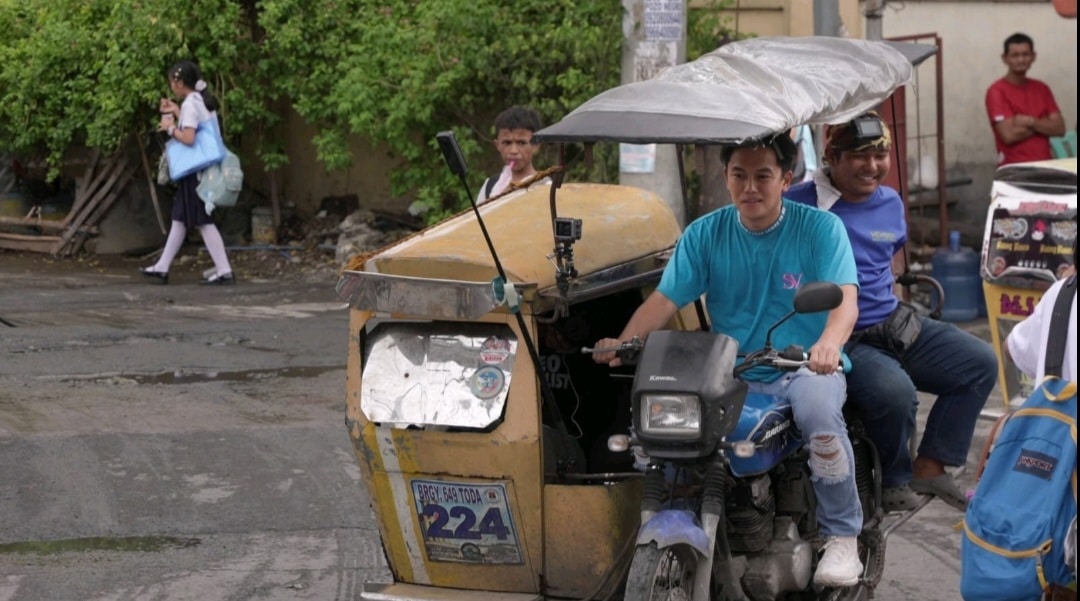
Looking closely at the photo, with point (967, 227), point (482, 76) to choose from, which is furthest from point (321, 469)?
point (967, 227)

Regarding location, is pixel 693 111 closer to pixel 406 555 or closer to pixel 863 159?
pixel 863 159

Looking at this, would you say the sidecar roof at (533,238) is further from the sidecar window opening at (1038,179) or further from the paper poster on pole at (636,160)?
the paper poster on pole at (636,160)

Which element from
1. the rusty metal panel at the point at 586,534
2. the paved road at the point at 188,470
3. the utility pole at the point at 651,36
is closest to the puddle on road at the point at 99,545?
the paved road at the point at 188,470

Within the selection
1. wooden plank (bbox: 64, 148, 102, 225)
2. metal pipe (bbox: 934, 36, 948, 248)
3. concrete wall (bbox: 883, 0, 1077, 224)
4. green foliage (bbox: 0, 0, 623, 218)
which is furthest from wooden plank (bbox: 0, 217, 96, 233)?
metal pipe (bbox: 934, 36, 948, 248)

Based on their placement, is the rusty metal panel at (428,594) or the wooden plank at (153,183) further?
the wooden plank at (153,183)

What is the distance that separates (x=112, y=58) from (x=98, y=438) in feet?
19.6

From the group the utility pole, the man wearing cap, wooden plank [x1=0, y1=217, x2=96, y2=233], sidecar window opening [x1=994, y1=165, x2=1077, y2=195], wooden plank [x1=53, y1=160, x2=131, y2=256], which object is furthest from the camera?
wooden plank [x1=0, y1=217, x2=96, y2=233]

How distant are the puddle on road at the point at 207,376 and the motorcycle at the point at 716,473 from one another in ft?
15.1

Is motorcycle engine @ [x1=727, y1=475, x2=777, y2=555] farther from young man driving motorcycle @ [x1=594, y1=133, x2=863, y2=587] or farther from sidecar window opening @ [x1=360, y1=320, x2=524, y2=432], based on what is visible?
sidecar window opening @ [x1=360, y1=320, x2=524, y2=432]

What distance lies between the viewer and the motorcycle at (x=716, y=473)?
13.8 feet

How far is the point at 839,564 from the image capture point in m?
4.73

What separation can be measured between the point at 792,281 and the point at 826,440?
50 centimetres

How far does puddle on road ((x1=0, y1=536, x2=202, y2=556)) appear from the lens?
6.00m

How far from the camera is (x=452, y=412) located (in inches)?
177
